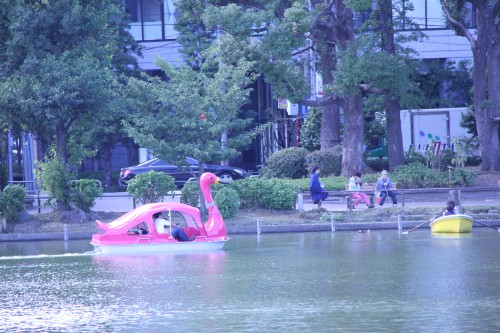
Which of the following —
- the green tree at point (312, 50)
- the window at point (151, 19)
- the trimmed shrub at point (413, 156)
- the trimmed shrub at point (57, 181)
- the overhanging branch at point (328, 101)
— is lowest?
the trimmed shrub at point (57, 181)

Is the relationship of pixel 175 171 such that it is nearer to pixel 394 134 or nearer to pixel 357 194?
pixel 394 134

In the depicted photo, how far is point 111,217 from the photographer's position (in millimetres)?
29078

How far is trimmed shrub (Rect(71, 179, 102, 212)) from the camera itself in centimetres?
2905

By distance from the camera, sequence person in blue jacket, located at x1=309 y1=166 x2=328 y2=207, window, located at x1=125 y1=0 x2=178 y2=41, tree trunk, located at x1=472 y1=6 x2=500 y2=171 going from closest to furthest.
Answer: person in blue jacket, located at x1=309 y1=166 x2=328 y2=207
tree trunk, located at x1=472 y1=6 x2=500 y2=171
window, located at x1=125 y1=0 x2=178 y2=41

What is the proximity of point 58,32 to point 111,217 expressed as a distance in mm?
6675

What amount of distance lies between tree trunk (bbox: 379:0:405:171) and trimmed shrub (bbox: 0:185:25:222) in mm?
16735

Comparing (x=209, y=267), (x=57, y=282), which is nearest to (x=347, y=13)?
(x=209, y=267)

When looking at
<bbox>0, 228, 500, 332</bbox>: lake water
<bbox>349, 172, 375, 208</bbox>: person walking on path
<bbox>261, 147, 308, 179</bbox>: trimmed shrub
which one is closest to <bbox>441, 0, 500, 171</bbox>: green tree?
<bbox>261, 147, 308, 179</bbox>: trimmed shrub

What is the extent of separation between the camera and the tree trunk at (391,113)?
37.5 m

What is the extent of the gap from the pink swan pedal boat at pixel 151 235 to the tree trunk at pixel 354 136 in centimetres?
1470

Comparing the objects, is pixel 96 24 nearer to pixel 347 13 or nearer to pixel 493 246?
pixel 347 13

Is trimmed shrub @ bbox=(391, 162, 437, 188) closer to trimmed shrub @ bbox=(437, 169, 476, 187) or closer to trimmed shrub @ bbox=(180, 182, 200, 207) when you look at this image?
trimmed shrub @ bbox=(437, 169, 476, 187)

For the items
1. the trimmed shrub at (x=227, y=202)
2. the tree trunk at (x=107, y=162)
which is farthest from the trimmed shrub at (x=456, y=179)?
the tree trunk at (x=107, y=162)

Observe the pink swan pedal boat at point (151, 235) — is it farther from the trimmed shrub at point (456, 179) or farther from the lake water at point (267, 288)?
the trimmed shrub at point (456, 179)
